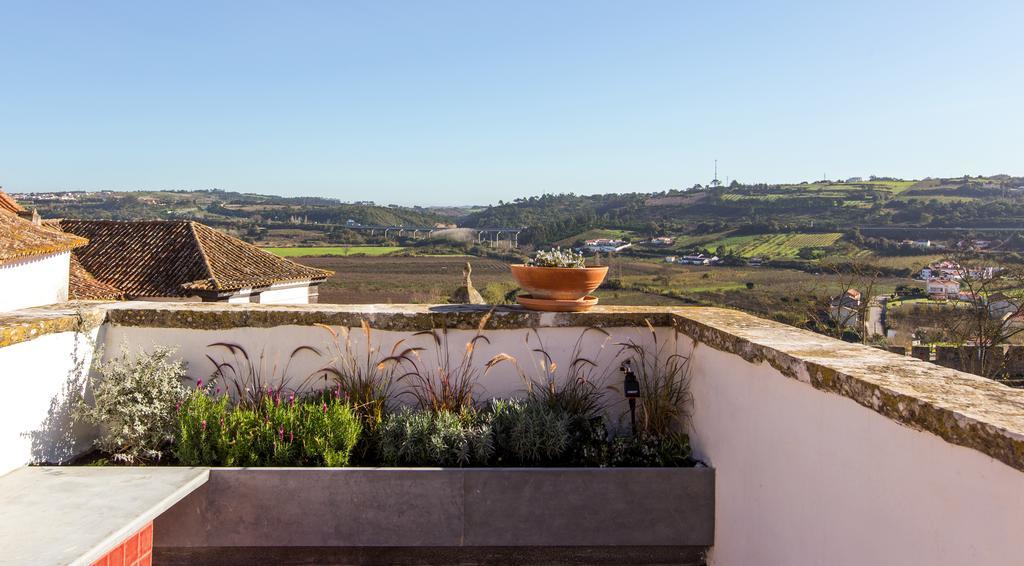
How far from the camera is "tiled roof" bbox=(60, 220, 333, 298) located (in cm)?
1880

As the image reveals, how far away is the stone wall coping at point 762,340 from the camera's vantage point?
138cm

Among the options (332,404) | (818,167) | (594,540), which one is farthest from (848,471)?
(818,167)

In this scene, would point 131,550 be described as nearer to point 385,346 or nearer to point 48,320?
point 48,320

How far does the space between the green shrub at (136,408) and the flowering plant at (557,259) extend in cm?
180

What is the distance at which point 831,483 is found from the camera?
183cm

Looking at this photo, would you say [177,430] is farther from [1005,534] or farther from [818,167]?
[818,167]

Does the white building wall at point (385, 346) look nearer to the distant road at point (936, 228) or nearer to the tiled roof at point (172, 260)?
the tiled roof at point (172, 260)

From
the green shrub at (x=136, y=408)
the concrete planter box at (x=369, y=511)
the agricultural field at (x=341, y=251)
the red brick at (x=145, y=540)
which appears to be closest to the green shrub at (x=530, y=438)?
the concrete planter box at (x=369, y=511)

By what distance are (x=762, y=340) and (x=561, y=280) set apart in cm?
109

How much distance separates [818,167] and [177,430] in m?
73.9

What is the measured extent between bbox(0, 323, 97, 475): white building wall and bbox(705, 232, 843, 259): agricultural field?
34.8 metres

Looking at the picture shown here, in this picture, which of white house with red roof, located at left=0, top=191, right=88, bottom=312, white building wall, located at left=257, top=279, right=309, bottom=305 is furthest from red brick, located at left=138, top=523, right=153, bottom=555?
white building wall, located at left=257, top=279, right=309, bottom=305

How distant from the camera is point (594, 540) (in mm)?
2625

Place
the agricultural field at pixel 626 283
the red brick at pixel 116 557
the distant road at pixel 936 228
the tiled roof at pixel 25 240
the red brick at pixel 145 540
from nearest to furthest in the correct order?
the red brick at pixel 116 557 → the red brick at pixel 145 540 → the tiled roof at pixel 25 240 → the agricultural field at pixel 626 283 → the distant road at pixel 936 228
